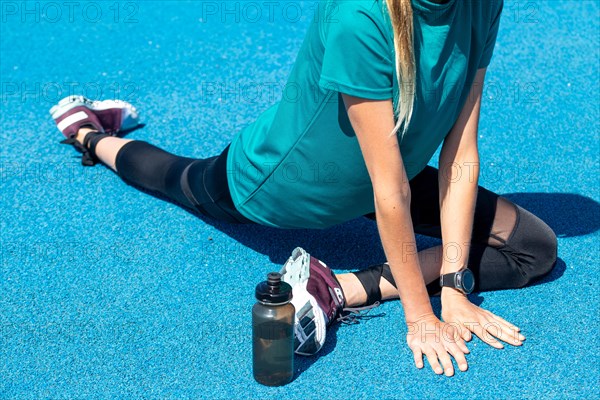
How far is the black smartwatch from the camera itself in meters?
2.79

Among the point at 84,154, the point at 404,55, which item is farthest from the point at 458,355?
the point at 84,154

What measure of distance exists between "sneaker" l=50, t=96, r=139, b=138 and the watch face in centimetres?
205

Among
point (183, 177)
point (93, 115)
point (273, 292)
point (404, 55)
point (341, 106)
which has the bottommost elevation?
point (93, 115)

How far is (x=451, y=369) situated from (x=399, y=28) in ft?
3.61

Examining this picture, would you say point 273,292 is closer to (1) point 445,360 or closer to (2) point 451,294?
(1) point 445,360

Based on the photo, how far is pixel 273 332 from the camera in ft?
7.90

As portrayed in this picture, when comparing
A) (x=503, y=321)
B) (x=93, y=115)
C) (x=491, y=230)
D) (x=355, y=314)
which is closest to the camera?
(x=503, y=321)

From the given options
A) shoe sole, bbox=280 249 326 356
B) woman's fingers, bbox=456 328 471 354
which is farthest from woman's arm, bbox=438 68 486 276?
shoe sole, bbox=280 249 326 356

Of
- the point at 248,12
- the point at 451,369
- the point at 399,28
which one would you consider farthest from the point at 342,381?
the point at 248,12

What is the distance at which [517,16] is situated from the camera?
532 cm

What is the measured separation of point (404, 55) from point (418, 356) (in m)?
1.00

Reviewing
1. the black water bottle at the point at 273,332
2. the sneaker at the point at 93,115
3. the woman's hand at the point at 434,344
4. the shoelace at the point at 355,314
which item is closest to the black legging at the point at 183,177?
the sneaker at the point at 93,115

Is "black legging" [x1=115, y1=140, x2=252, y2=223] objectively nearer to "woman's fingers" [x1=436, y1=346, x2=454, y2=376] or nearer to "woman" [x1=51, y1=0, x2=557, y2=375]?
"woman" [x1=51, y1=0, x2=557, y2=375]

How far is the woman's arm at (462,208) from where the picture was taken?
108 inches
